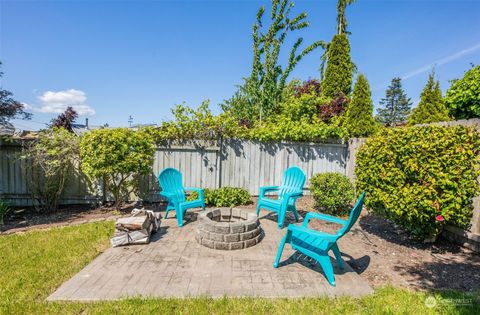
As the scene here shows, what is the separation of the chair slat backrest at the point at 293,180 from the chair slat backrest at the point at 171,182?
2.20 meters

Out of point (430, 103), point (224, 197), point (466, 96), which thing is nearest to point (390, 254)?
point (466, 96)

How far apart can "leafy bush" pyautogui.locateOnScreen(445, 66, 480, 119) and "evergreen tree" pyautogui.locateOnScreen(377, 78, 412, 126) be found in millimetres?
41588

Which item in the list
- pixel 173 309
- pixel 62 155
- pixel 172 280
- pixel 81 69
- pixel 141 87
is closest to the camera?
pixel 173 309

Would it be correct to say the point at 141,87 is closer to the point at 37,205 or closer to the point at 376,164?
the point at 37,205

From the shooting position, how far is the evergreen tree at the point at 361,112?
7.38 m

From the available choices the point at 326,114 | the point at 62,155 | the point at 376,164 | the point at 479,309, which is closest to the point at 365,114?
the point at 326,114

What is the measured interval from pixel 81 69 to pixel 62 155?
3582 mm

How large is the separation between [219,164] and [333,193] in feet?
9.91

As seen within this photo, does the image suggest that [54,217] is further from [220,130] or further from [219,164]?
[220,130]

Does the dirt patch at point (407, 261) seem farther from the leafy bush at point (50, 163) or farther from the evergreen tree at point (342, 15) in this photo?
the evergreen tree at point (342, 15)

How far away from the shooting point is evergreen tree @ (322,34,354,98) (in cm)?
1050

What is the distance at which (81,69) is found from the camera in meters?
7.10

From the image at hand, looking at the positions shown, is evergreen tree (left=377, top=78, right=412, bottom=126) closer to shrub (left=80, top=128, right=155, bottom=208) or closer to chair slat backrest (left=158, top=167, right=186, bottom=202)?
chair slat backrest (left=158, top=167, right=186, bottom=202)

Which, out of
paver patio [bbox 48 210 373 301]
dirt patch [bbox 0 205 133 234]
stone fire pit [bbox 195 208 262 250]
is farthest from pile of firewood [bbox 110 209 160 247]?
dirt patch [bbox 0 205 133 234]
